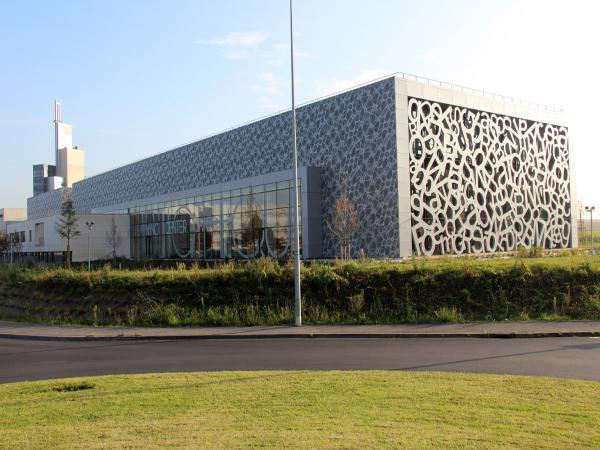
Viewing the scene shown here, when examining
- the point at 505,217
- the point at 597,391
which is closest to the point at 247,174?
the point at 505,217

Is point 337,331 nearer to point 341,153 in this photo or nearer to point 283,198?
point 341,153

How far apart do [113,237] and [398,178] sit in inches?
1534

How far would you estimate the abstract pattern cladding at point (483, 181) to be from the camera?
4184 centimetres

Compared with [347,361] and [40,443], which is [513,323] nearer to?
[347,361]

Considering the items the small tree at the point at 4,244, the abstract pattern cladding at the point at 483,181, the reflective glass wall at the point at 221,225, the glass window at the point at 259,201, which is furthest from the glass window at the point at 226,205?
the small tree at the point at 4,244

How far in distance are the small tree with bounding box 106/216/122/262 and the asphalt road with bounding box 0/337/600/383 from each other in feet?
173

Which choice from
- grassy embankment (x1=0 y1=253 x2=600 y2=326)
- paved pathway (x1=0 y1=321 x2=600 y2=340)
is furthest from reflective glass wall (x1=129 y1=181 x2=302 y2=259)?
paved pathway (x1=0 y1=321 x2=600 y2=340)

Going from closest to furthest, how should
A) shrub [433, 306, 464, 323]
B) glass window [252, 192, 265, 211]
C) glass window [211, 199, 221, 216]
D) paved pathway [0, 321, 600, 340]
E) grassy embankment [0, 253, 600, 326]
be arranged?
1. paved pathway [0, 321, 600, 340]
2. shrub [433, 306, 464, 323]
3. grassy embankment [0, 253, 600, 326]
4. glass window [252, 192, 265, 211]
5. glass window [211, 199, 221, 216]

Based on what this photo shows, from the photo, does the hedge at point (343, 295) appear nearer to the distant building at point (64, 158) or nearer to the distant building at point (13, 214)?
the distant building at point (64, 158)

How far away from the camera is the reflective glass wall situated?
4816 centimetres

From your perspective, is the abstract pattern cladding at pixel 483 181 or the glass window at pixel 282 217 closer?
the abstract pattern cladding at pixel 483 181

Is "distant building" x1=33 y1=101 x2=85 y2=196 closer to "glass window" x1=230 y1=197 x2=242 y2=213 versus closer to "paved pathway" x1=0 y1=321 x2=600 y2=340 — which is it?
"glass window" x1=230 y1=197 x2=242 y2=213

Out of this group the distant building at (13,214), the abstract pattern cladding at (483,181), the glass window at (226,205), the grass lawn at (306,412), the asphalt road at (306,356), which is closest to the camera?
the grass lawn at (306,412)

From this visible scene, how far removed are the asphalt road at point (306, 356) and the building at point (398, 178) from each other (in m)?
25.5
